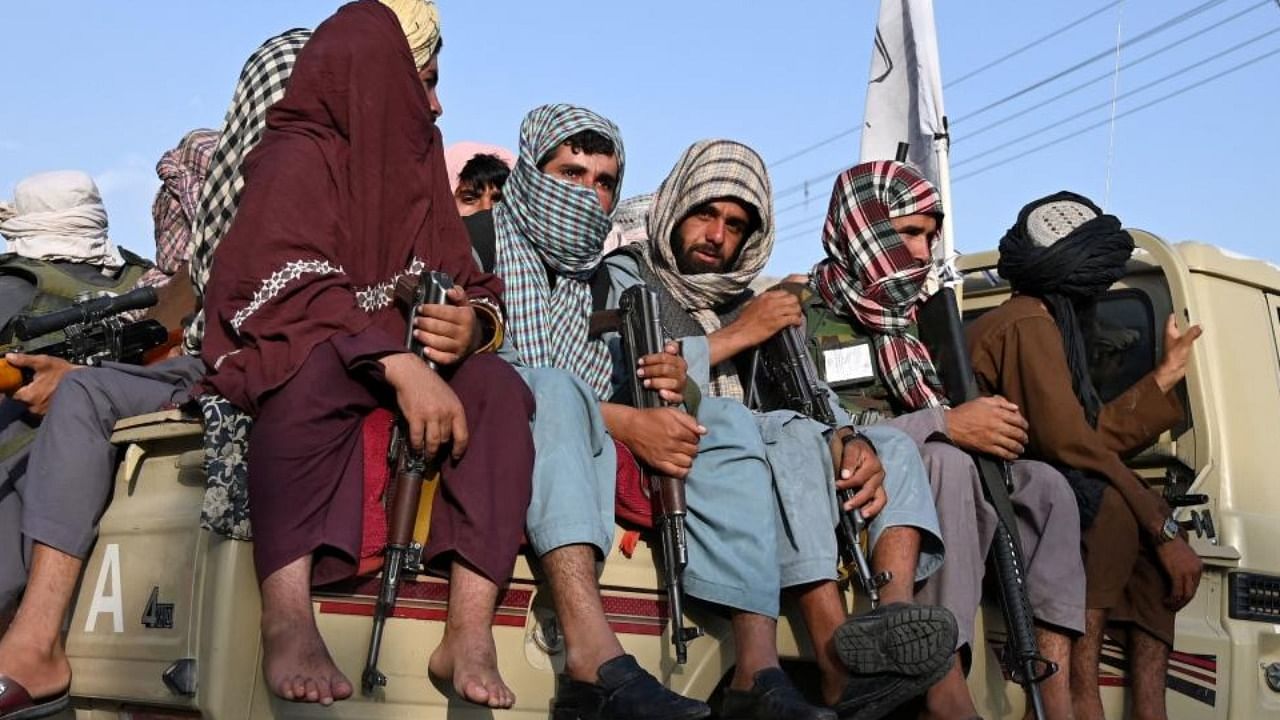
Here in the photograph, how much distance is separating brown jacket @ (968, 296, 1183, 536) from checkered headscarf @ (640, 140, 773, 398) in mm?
882

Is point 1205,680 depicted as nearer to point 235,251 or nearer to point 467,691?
point 467,691

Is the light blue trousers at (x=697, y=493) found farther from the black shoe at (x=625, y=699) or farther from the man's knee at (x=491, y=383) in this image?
the black shoe at (x=625, y=699)

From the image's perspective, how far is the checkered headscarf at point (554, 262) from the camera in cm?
446

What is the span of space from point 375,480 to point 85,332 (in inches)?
53.8

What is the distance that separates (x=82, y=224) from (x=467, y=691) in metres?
3.24

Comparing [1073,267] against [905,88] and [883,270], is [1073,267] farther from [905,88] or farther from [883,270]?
[905,88]

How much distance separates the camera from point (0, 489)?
4.05 meters

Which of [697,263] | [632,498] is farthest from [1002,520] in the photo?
[632,498]

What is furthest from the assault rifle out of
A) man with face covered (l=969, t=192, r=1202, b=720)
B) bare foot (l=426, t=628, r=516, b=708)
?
bare foot (l=426, t=628, r=516, b=708)

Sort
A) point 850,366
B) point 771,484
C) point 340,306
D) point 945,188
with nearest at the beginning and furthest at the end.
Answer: point 340,306 < point 771,484 < point 850,366 < point 945,188

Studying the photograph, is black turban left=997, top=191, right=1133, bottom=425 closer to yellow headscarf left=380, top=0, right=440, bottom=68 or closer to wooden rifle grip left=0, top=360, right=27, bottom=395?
yellow headscarf left=380, top=0, right=440, bottom=68

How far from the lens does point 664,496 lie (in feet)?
12.6

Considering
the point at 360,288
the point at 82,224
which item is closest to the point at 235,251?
the point at 360,288

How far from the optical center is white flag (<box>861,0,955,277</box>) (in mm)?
7516
